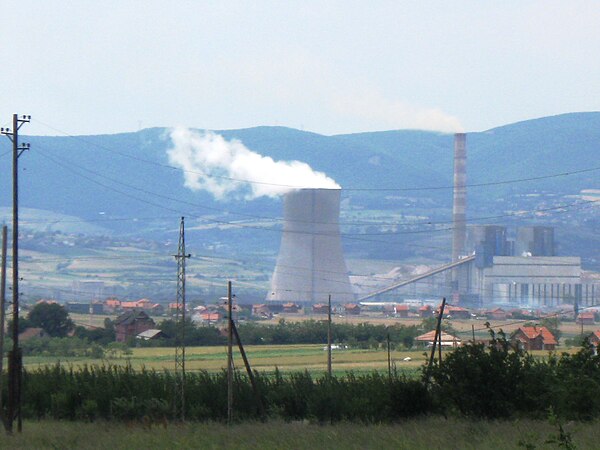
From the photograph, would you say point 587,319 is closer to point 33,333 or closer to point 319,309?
point 319,309

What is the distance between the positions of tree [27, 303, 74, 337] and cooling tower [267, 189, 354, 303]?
150 feet

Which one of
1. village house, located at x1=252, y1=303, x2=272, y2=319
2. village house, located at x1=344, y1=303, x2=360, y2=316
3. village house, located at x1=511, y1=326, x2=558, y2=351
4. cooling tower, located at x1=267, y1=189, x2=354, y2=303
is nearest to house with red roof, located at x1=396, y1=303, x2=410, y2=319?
village house, located at x1=344, y1=303, x2=360, y2=316

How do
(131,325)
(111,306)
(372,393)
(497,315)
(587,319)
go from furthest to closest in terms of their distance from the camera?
(497,315)
(111,306)
(587,319)
(131,325)
(372,393)

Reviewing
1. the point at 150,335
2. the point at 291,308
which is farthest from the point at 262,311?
the point at 150,335

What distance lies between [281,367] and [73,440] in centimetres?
2603

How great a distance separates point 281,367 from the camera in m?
46.6

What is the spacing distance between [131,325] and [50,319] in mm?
6014

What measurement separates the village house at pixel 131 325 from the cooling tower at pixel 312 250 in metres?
37.5

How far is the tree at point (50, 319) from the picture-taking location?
65.3 metres

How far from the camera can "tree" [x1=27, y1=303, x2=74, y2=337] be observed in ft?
214

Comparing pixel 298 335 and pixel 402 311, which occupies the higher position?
pixel 298 335

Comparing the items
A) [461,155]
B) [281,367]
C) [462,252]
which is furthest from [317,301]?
[281,367]

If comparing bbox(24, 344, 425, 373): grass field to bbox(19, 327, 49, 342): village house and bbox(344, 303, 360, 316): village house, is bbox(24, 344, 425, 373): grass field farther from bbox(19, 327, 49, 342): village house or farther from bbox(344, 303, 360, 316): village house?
bbox(344, 303, 360, 316): village house

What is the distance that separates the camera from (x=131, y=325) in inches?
2788
